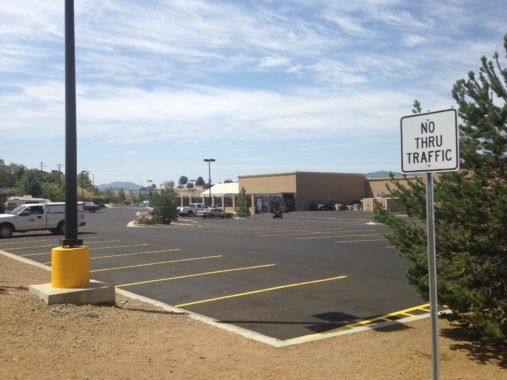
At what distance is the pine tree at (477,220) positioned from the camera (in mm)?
5836

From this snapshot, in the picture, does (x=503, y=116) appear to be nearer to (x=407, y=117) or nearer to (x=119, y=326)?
(x=407, y=117)

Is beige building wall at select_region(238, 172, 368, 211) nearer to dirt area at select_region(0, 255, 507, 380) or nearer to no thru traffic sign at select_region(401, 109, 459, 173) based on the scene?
dirt area at select_region(0, 255, 507, 380)

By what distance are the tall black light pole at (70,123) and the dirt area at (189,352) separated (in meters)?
1.63

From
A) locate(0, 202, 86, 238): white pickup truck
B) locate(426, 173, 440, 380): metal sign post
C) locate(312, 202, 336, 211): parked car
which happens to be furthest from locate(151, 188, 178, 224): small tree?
locate(426, 173, 440, 380): metal sign post

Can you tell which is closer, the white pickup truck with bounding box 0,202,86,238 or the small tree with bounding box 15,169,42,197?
the white pickup truck with bounding box 0,202,86,238

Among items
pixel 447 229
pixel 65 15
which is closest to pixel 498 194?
pixel 447 229

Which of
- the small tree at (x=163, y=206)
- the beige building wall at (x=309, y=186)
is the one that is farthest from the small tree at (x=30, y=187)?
the small tree at (x=163, y=206)

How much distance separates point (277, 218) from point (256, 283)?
42.8 m

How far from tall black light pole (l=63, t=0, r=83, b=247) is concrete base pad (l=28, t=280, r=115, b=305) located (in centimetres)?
80

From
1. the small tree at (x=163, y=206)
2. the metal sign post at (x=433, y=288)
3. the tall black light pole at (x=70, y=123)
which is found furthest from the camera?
the small tree at (x=163, y=206)

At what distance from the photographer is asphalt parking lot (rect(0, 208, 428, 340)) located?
8258 mm

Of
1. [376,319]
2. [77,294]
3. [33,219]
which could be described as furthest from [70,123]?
[33,219]

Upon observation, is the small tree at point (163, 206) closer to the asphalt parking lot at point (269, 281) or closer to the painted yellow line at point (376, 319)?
the asphalt parking lot at point (269, 281)

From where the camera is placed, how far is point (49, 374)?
5152 millimetres
